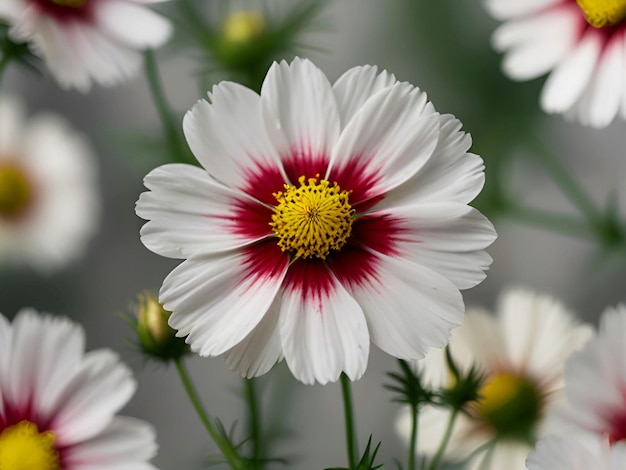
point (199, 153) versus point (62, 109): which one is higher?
point (62, 109)

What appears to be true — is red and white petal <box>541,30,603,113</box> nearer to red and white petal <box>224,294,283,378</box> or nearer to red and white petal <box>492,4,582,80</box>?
red and white petal <box>492,4,582,80</box>

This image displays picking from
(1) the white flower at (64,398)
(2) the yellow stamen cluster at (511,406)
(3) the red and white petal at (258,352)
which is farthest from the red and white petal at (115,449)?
(2) the yellow stamen cluster at (511,406)

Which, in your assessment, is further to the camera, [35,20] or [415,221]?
[35,20]

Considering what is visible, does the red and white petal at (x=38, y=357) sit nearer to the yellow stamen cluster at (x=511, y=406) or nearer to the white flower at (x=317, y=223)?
Answer: the white flower at (x=317, y=223)

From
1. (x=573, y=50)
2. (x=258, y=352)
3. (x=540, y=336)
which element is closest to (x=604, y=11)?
(x=573, y=50)

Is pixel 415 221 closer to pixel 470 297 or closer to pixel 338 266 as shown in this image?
pixel 338 266

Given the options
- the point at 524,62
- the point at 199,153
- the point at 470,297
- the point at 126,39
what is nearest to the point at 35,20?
the point at 126,39

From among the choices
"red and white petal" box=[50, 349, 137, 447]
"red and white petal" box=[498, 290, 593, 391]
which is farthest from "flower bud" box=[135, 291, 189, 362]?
"red and white petal" box=[498, 290, 593, 391]

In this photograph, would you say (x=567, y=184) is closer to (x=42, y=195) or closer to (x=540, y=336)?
(x=540, y=336)

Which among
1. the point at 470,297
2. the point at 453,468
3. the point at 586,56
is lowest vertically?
the point at 453,468
